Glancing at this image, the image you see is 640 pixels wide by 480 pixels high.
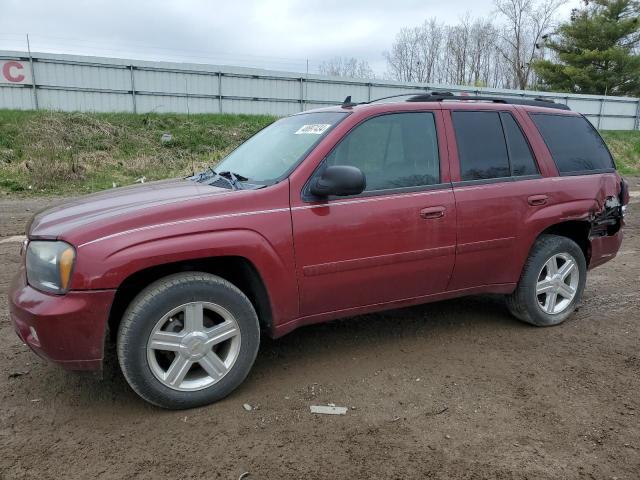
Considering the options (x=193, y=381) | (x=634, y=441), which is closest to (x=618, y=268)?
(x=634, y=441)

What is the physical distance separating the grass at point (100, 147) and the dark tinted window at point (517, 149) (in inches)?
440


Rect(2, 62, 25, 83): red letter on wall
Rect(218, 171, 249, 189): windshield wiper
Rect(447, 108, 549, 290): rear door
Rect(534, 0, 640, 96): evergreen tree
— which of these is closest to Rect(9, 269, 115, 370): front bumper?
Rect(218, 171, 249, 189): windshield wiper

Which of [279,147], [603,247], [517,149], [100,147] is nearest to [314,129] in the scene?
[279,147]

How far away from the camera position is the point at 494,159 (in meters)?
4.03

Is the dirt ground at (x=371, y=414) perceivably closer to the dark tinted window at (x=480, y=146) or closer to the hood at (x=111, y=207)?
the hood at (x=111, y=207)

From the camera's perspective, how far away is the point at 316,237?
3.24 m

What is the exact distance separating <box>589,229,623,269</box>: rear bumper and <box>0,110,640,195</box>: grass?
37.8ft

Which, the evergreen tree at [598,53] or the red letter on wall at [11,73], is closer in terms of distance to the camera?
the red letter on wall at [11,73]

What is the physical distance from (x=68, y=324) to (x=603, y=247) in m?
4.38

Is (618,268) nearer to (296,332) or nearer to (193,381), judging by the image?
(296,332)

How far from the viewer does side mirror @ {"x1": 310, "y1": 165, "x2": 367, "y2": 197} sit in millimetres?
3156

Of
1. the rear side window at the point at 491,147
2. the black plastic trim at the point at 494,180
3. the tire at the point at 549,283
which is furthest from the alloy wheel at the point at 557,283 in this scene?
the rear side window at the point at 491,147

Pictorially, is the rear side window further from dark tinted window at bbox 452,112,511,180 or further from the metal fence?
the metal fence

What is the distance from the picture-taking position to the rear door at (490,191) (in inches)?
150
